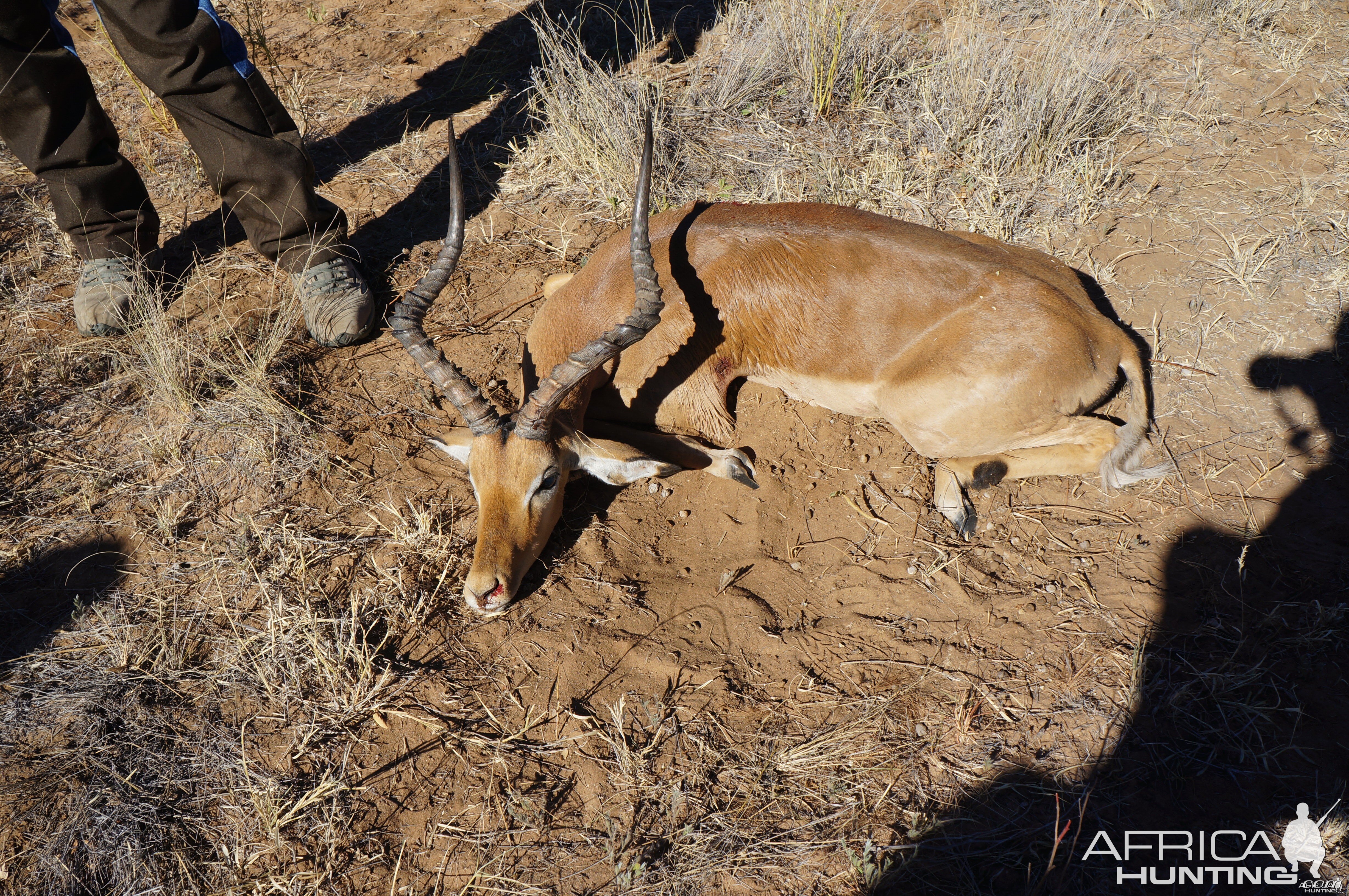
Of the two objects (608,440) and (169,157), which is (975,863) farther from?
(169,157)

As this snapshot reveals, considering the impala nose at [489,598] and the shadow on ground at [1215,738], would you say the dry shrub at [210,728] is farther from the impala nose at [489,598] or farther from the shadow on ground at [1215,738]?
the shadow on ground at [1215,738]

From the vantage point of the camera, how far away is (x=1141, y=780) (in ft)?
11.0

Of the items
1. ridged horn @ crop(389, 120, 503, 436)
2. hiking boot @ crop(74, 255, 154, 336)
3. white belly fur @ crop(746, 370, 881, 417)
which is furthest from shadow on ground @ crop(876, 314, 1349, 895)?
hiking boot @ crop(74, 255, 154, 336)

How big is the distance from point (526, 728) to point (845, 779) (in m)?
1.45

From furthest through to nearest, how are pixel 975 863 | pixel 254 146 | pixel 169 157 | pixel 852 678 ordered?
pixel 169 157, pixel 254 146, pixel 852 678, pixel 975 863

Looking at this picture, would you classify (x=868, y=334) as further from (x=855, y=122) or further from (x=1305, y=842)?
(x=855, y=122)

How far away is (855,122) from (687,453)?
3.91m

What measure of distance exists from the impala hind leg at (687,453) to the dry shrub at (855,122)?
7.26 ft

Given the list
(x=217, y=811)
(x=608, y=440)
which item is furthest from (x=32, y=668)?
(x=608, y=440)

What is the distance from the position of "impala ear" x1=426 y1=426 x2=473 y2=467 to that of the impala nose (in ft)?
2.67

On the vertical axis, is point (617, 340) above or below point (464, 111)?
below

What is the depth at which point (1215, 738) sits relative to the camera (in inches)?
137

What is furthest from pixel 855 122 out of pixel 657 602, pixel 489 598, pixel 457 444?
pixel 489 598

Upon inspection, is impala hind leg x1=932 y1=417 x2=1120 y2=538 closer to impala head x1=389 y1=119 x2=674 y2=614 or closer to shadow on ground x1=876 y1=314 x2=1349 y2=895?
shadow on ground x1=876 y1=314 x2=1349 y2=895
